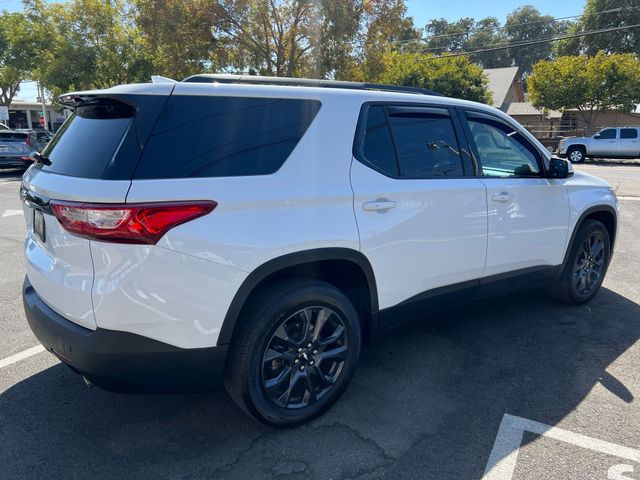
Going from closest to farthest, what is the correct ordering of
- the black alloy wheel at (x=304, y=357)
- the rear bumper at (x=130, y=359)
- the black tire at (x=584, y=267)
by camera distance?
the rear bumper at (x=130, y=359), the black alloy wheel at (x=304, y=357), the black tire at (x=584, y=267)

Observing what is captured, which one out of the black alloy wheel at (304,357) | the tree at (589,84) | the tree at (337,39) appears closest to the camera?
the black alloy wheel at (304,357)

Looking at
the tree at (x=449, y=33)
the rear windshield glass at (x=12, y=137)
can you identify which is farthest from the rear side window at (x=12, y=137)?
the tree at (x=449, y=33)

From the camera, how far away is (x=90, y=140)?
2570mm

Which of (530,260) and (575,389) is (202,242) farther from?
(530,260)

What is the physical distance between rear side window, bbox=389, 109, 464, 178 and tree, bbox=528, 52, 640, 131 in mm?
28271

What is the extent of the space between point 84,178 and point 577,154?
2575cm

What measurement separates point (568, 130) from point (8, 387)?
3783cm

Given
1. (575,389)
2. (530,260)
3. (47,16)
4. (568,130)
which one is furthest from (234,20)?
(568,130)

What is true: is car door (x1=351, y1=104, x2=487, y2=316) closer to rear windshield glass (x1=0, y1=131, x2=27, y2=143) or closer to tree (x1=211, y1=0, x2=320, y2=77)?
tree (x1=211, y1=0, x2=320, y2=77)

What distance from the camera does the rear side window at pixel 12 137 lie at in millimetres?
16219

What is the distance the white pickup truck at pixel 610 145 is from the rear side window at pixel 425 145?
23522 mm


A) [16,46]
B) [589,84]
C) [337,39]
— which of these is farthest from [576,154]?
[16,46]

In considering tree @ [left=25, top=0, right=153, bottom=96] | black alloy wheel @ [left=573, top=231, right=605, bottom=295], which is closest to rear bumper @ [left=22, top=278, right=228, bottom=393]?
black alloy wheel @ [left=573, top=231, right=605, bottom=295]

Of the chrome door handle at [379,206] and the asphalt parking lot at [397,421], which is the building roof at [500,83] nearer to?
the asphalt parking lot at [397,421]
